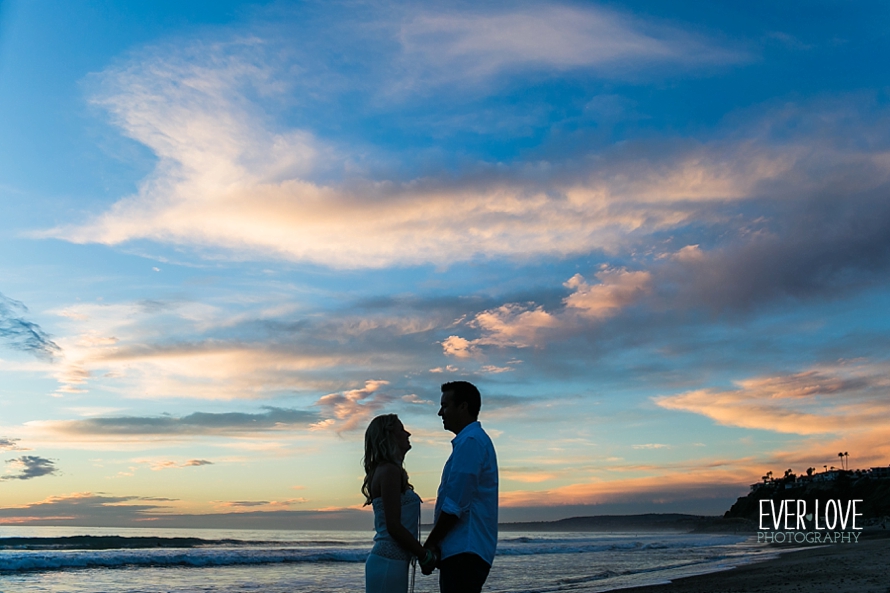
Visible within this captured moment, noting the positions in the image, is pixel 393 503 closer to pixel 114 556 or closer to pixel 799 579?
pixel 799 579

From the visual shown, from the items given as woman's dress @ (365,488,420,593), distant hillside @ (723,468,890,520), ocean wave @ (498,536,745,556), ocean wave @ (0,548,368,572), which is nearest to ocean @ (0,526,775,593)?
ocean wave @ (0,548,368,572)

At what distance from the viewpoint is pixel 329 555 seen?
31.6m

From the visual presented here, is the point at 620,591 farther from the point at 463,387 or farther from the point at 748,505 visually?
the point at 748,505

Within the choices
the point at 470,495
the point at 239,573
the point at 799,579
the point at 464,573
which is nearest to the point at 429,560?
the point at 464,573

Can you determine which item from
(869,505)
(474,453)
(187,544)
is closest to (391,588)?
(474,453)

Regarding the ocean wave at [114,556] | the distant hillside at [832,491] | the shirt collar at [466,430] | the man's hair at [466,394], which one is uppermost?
the man's hair at [466,394]

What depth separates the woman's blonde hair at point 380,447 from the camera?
416 centimetres

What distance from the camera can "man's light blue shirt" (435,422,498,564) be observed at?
366 centimetres

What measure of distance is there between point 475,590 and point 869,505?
10750 cm

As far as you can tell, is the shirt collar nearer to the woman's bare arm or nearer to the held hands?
the woman's bare arm

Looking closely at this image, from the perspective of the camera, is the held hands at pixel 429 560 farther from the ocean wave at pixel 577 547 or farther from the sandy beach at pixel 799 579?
the ocean wave at pixel 577 547

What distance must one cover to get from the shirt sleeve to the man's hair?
27cm

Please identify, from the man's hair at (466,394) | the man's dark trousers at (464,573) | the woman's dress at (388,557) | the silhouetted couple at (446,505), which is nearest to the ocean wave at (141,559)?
the woman's dress at (388,557)

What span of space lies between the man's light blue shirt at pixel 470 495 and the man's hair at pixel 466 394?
17 cm
